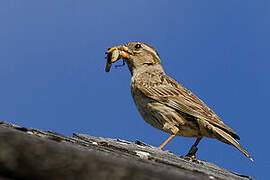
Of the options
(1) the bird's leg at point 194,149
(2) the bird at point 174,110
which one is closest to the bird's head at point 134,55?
(2) the bird at point 174,110

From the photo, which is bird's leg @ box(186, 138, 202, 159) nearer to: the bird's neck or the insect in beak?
the bird's neck

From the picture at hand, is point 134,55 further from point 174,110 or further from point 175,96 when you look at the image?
point 174,110

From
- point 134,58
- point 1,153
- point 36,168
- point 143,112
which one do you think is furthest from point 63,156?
point 134,58

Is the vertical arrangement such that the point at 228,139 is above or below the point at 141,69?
below

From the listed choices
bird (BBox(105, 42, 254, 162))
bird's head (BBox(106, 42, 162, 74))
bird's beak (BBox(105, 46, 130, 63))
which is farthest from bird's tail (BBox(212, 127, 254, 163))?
bird's beak (BBox(105, 46, 130, 63))

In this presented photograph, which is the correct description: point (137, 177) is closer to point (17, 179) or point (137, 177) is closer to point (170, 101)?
point (17, 179)

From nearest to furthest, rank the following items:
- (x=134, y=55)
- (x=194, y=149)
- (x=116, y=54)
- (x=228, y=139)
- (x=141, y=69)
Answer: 1. (x=228, y=139)
2. (x=194, y=149)
3. (x=116, y=54)
4. (x=141, y=69)
5. (x=134, y=55)

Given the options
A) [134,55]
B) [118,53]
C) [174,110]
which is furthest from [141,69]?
[174,110]

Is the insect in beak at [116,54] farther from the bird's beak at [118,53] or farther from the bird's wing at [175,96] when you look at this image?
the bird's wing at [175,96]
